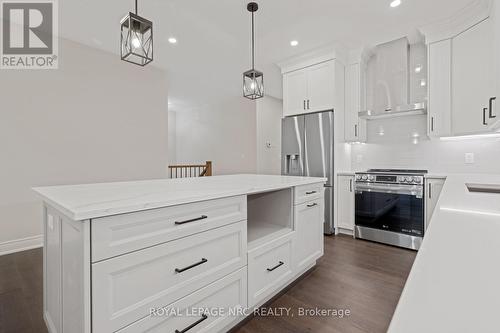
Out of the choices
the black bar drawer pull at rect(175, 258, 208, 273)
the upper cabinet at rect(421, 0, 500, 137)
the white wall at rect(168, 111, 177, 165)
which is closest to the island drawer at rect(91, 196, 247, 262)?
the black bar drawer pull at rect(175, 258, 208, 273)

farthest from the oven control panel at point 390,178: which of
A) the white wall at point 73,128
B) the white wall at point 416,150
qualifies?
the white wall at point 73,128

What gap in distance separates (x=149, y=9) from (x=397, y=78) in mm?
3294

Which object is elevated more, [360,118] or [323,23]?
[323,23]

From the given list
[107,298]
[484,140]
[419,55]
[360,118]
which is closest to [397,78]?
[419,55]

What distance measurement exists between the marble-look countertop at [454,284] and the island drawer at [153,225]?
A: 0.98m

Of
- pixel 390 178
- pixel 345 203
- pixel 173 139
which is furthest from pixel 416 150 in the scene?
pixel 173 139

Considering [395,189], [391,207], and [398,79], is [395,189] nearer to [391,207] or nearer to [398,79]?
[391,207]

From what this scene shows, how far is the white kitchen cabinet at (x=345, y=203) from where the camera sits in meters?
3.46

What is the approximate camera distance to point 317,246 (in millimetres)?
2377

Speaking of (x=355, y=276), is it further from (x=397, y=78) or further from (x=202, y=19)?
(x=202, y=19)

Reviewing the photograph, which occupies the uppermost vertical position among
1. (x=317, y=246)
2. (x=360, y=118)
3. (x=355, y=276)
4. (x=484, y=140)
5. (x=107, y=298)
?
(x=360, y=118)

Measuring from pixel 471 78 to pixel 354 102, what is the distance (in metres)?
1.28

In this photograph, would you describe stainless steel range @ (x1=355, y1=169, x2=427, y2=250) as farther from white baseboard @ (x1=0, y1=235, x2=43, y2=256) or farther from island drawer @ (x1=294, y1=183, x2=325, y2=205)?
white baseboard @ (x1=0, y1=235, x2=43, y2=256)

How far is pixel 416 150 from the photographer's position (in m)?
3.41
